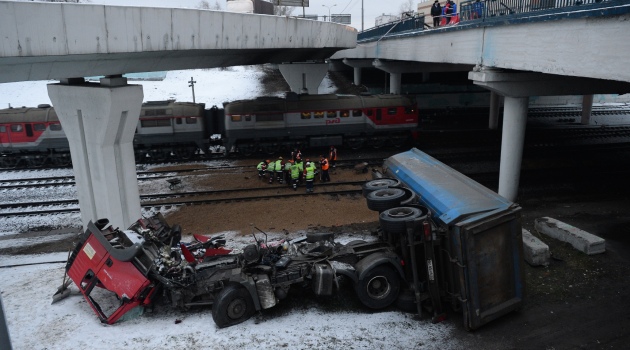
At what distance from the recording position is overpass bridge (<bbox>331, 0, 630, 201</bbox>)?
9078mm

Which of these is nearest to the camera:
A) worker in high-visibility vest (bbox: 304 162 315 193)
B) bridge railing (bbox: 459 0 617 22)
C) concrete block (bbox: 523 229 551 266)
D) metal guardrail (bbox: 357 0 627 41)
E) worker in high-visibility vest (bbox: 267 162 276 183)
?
metal guardrail (bbox: 357 0 627 41)

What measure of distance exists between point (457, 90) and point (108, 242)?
1445 inches

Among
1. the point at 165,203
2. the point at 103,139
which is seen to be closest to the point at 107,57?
the point at 103,139

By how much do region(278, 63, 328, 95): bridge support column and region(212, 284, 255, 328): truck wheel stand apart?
2553 cm

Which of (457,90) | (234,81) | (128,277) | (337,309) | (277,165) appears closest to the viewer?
(128,277)

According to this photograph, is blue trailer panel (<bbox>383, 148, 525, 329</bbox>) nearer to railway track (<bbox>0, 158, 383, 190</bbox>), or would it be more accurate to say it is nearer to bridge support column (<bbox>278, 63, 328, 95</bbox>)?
railway track (<bbox>0, 158, 383, 190</bbox>)

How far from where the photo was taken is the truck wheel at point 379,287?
896 cm

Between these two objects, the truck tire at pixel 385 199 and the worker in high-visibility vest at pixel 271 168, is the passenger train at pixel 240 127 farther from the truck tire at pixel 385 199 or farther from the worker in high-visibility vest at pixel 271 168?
the truck tire at pixel 385 199

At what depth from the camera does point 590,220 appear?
47.5 feet

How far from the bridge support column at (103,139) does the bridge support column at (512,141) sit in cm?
1221

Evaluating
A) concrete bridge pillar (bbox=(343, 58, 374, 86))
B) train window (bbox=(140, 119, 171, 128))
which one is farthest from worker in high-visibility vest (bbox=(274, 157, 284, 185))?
concrete bridge pillar (bbox=(343, 58, 374, 86))

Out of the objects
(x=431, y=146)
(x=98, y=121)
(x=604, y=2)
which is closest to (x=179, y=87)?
(x=431, y=146)

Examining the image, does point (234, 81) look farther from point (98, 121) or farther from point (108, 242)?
point (108, 242)

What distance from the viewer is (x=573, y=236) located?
12008mm
